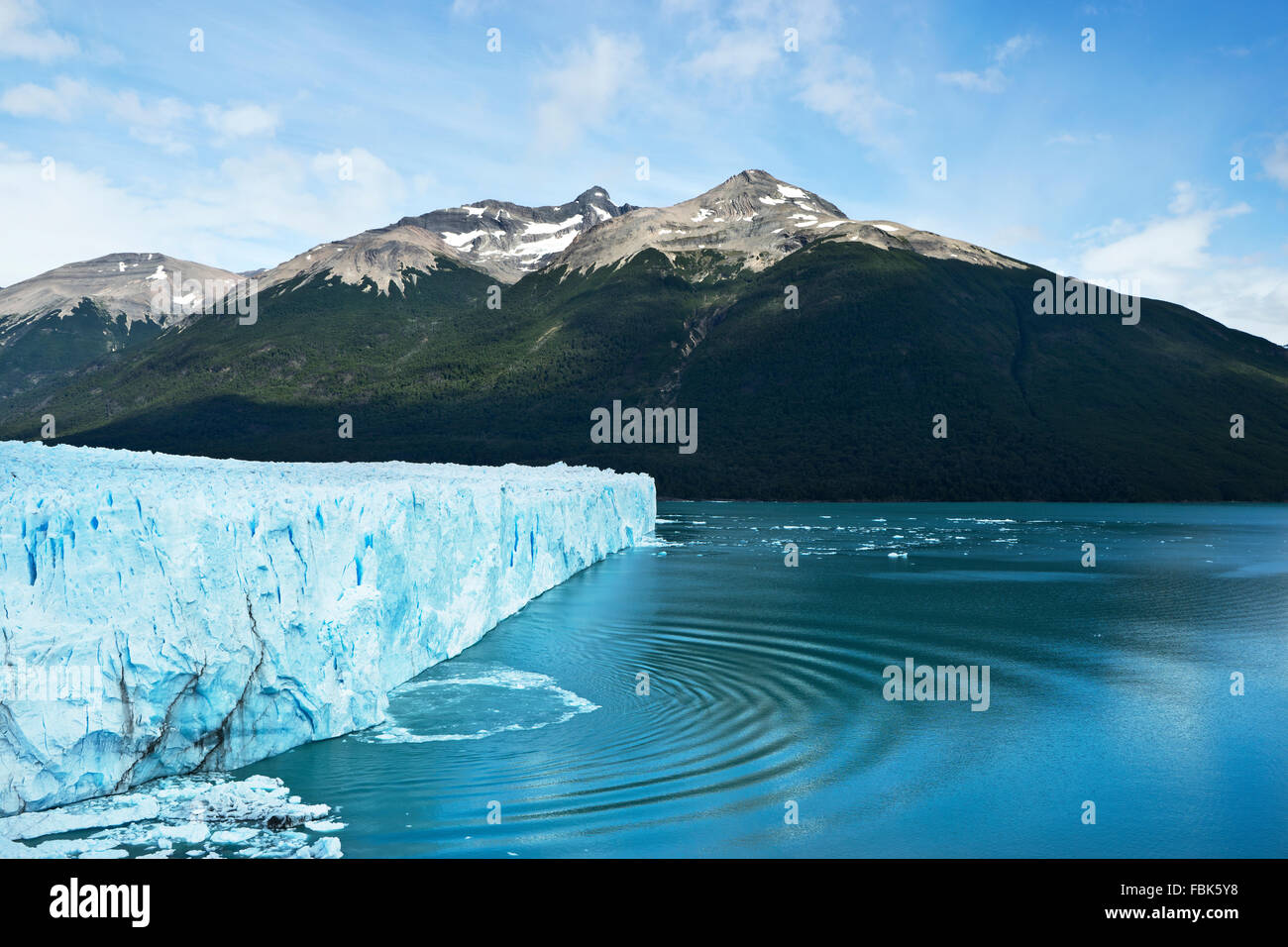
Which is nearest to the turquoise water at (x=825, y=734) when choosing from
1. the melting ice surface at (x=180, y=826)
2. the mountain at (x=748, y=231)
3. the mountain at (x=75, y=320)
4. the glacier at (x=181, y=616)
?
the melting ice surface at (x=180, y=826)

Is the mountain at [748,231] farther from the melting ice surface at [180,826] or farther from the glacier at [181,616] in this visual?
the melting ice surface at [180,826]

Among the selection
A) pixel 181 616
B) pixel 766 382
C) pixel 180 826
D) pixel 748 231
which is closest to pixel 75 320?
pixel 748 231

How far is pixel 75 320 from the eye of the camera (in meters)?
178

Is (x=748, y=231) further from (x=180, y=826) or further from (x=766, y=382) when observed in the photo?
(x=180, y=826)

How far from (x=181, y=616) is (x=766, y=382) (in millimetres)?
87649

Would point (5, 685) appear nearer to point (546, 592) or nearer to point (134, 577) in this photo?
point (134, 577)

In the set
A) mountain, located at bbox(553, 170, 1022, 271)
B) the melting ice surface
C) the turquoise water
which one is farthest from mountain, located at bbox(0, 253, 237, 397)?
the melting ice surface

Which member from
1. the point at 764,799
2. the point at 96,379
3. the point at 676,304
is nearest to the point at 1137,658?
the point at 764,799

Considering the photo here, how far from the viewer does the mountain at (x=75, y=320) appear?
520 ft

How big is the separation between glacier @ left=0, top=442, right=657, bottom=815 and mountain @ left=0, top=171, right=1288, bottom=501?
65.8 m

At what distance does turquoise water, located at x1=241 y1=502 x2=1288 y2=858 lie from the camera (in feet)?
31.7

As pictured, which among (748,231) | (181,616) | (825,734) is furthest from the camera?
(748,231)

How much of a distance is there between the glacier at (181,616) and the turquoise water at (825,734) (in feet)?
2.81

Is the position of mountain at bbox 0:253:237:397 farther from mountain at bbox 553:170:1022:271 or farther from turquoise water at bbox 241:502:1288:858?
turquoise water at bbox 241:502:1288:858
